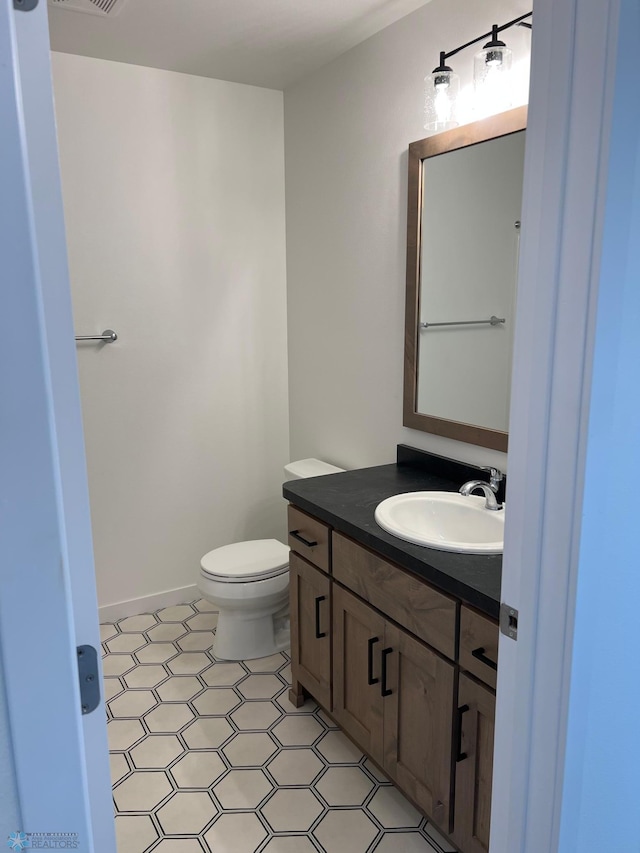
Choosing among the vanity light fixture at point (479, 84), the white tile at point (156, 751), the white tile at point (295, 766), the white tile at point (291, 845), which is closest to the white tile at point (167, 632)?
the white tile at point (156, 751)

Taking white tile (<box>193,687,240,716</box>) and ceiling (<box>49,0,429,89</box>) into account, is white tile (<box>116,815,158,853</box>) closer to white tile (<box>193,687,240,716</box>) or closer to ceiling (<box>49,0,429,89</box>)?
white tile (<box>193,687,240,716</box>)

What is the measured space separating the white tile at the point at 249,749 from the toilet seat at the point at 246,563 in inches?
22.3

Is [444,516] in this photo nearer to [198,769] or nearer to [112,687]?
[198,769]

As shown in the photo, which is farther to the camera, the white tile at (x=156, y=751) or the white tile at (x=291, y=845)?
the white tile at (x=156, y=751)

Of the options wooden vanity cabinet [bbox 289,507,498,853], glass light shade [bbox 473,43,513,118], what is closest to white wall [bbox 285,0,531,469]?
glass light shade [bbox 473,43,513,118]

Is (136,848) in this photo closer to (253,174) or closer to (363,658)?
(363,658)

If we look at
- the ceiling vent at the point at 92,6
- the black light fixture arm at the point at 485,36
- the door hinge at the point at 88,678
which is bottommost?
the door hinge at the point at 88,678

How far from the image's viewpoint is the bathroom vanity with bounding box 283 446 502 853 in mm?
1546

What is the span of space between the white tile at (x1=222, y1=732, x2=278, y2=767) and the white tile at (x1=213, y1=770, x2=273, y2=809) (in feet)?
0.14

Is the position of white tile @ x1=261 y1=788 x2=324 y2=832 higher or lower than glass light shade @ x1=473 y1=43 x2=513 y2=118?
lower

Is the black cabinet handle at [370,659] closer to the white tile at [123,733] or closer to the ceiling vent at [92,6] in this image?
the white tile at [123,733]

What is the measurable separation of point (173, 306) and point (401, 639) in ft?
5.97

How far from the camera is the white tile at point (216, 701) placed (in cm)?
238

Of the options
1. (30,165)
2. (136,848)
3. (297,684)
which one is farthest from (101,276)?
(30,165)
